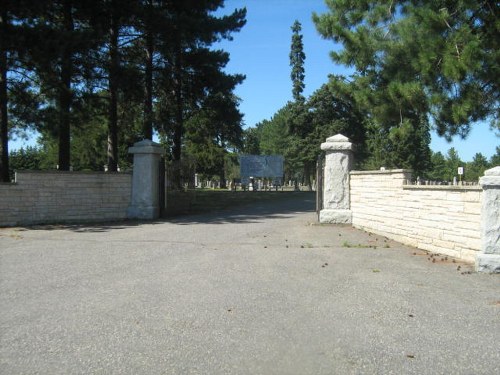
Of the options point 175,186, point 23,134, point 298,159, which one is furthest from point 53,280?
point 298,159

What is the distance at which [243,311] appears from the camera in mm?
5746

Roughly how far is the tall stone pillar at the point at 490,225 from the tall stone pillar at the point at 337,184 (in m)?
6.09

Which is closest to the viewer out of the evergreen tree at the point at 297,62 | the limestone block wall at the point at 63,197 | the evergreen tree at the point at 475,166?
the limestone block wall at the point at 63,197

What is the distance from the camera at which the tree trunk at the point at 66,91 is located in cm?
1552

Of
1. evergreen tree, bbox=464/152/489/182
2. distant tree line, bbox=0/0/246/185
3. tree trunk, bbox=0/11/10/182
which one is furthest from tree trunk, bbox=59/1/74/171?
evergreen tree, bbox=464/152/489/182

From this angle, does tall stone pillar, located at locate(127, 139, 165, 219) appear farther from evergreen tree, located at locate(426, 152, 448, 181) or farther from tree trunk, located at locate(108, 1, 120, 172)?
evergreen tree, located at locate(426, 152, 448, 181)

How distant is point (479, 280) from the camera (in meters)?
7.58

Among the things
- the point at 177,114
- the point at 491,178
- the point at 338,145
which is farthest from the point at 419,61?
the point at 177,114

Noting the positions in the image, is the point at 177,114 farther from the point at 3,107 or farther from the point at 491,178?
the point at 491,178

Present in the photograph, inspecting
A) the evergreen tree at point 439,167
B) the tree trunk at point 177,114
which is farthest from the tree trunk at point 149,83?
the evergreen tree at point 439,167

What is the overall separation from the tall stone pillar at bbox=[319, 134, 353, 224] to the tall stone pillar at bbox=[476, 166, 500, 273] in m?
6.09

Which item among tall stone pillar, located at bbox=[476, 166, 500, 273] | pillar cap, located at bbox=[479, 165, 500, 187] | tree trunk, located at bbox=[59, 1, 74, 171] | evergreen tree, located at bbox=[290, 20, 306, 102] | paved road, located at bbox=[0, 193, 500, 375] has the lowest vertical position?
paved road, located at bbox=[0, 193, 500, 375]

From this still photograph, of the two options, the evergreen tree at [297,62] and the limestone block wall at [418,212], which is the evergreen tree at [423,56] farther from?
the evergreen tree at [297,62]

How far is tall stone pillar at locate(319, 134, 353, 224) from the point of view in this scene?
1420 cm
